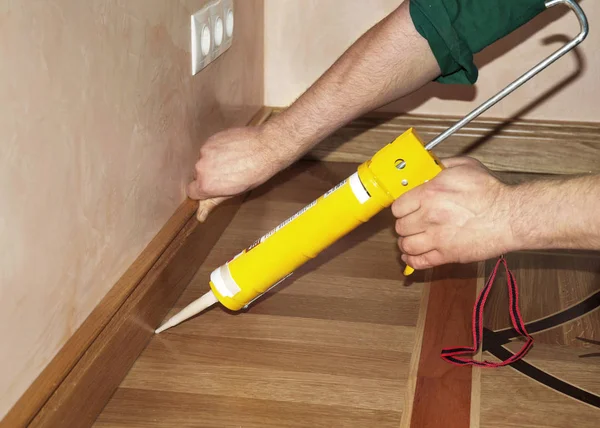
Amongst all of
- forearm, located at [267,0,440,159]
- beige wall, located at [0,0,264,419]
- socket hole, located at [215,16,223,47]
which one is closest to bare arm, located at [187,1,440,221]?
forearm, located at [267,0,440,159]

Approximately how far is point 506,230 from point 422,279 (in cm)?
43

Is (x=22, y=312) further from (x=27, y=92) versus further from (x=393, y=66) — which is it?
(x=393, y=66)

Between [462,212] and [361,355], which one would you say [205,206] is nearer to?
Result: [361,355]

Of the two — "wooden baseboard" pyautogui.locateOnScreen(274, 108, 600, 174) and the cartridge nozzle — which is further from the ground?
the cartridge nozzle

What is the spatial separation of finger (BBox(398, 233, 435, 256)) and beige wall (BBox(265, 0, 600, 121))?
86 cm

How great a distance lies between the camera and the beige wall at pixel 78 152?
798 millimetres

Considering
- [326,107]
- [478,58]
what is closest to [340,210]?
[326,107]

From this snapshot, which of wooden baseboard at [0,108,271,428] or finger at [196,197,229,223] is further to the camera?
finger at [196,197,229,223]

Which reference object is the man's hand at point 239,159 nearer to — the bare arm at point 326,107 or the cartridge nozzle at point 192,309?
the bare arm at point 326,107

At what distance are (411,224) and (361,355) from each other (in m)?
0.24

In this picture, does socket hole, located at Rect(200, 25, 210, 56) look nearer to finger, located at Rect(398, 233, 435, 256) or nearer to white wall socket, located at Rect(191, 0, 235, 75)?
white wall socket, located at Rect(191, 0, 235, 75)

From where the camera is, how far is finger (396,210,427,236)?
3.18 feet

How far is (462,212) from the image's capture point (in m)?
0.96

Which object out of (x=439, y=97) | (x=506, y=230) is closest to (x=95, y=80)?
(x=506, y=230)
